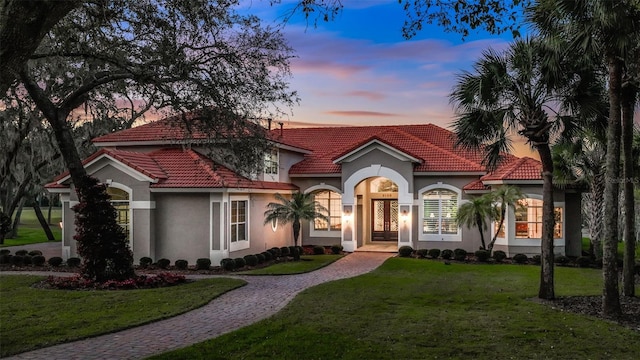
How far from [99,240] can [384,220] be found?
16844mm

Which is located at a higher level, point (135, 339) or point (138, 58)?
point (138, 58)

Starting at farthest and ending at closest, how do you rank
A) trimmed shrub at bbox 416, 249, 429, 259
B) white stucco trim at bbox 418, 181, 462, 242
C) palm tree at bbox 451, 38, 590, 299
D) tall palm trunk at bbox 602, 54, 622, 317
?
white stucco trim at bbox 418, 181, 462, 242, trimmed shrub at bbox 416, 249, 429, 259, palm tree at bbox 451, 38, 590, 299, tall palm trunk at bbox 602, 54, 622, 317

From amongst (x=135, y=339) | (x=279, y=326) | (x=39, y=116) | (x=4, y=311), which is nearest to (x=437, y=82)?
(x=279, y=326)

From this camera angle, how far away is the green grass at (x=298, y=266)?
19678 mm

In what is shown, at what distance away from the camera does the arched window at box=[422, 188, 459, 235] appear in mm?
25766

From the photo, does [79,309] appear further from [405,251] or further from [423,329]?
[405,251]

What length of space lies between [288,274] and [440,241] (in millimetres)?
9547

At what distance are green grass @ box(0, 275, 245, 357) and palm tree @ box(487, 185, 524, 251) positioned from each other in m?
12.0

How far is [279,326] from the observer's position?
10.9 m

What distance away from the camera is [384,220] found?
29.9m

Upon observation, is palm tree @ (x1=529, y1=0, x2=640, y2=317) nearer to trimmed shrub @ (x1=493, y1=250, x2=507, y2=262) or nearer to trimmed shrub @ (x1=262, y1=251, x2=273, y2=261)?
trimmed shrub @ (x1=493, y1=250, x2=507, y2=262)

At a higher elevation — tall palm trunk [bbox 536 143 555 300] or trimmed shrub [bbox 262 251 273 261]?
tall palm trunk [bbox 536 143 555 300]

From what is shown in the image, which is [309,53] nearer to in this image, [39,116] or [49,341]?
[49,341]

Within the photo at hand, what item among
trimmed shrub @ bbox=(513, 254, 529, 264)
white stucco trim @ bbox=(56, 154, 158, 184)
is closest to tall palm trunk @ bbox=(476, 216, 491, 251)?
trimmed shrub @ bbox=(513, 254, 529, 264)
